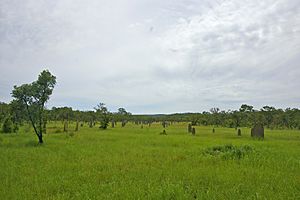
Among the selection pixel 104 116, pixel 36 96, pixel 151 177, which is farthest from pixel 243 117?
pixel 151 177

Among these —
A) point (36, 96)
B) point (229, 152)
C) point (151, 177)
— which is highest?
point (36, 96)

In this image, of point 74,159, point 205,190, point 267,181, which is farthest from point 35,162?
point 267,181

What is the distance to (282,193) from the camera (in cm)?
975

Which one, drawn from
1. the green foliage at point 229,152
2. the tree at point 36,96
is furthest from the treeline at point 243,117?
the green foliage at point 229,152

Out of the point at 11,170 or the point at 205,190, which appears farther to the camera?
the point at 11,170

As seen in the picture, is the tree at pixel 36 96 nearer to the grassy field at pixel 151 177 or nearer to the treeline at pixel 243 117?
the grassy field at pixel 151 177

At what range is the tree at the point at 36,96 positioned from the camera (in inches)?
1056

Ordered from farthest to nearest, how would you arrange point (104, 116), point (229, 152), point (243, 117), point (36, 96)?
point (243, 117) → point (104, 116) → point (36, 96) → point (229, 152)

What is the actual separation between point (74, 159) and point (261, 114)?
86.2 m

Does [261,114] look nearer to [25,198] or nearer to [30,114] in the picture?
[30,114]

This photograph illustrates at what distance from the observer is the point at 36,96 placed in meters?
27.5

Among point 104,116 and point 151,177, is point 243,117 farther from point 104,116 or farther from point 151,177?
point 151,177

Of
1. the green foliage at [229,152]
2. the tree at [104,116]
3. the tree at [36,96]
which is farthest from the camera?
the tree at [104,116]

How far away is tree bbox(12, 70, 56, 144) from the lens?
88.0 feet
